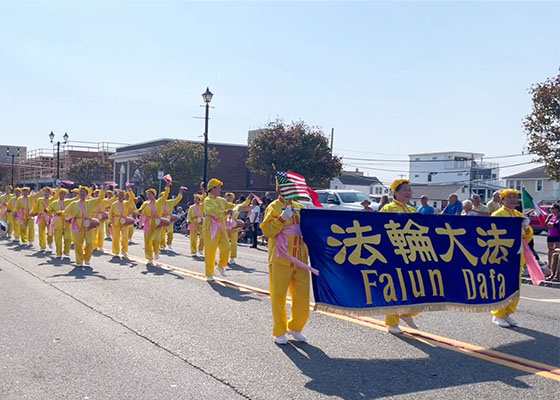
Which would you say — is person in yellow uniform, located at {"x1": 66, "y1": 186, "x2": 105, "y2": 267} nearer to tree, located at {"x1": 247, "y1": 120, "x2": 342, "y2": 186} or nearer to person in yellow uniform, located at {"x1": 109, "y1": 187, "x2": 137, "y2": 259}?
person in yellow uniform, located at {"x1": 109, "y1": 187, "x2": 137, "y2": 259}

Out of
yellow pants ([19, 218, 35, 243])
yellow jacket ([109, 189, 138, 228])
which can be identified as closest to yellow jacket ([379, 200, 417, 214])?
yellow jacket ([109, 189, 138, 228])

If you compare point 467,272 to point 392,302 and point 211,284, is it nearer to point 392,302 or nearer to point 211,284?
point 392,302

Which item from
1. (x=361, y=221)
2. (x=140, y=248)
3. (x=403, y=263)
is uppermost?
(x=361, y=221)

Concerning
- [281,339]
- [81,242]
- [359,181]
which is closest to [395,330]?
[281,339]

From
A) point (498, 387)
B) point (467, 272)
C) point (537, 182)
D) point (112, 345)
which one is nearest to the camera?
point (498, 387)

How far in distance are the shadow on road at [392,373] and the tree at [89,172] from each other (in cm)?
5328

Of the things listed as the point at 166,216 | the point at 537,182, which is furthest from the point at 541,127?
the point at 537,182

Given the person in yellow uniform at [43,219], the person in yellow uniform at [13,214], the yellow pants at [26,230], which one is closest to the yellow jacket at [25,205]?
the yellow pants at [26,230]

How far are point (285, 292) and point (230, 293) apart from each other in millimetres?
3783

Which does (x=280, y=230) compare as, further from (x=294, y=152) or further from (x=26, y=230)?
(x=294, y=152)

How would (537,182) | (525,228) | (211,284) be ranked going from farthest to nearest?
(537,182)
(211,284)
(525,228)

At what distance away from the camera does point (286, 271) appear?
6906 millimetres

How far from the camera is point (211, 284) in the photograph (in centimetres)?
1156

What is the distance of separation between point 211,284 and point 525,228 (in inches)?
227
